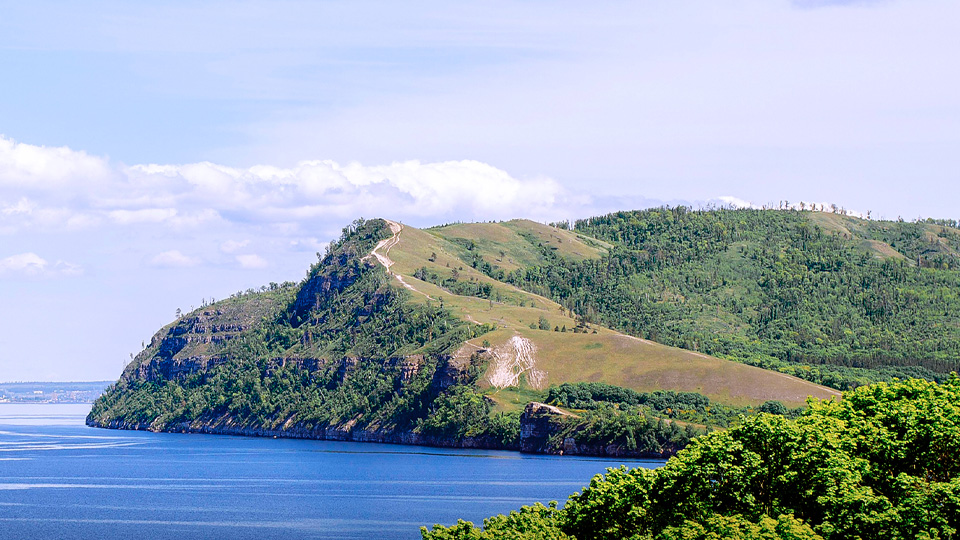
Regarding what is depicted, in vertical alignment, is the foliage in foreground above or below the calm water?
above

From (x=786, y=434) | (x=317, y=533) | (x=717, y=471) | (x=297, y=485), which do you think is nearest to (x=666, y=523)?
(x=717, y=471)

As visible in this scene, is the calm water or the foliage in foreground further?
the calm water

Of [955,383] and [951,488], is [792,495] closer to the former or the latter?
[951,488]

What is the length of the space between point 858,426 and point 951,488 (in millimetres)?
12326

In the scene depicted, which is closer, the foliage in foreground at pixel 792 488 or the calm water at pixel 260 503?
the foliage in foreground at pixel 792 488

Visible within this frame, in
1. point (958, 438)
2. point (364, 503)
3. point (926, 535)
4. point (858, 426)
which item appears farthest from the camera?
point (364, 503)

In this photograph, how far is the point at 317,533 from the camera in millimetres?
128875

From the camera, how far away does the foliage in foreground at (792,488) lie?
6675 centimetres

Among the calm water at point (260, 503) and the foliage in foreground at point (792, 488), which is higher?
the foliage in foreground at point (792, 488)

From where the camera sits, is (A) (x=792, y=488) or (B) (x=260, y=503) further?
(B) (x=260, y=503)

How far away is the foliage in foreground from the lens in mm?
66750

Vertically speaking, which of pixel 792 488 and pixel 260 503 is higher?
pixel 792 488

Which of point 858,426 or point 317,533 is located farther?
point 317,533

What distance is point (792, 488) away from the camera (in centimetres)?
7319
